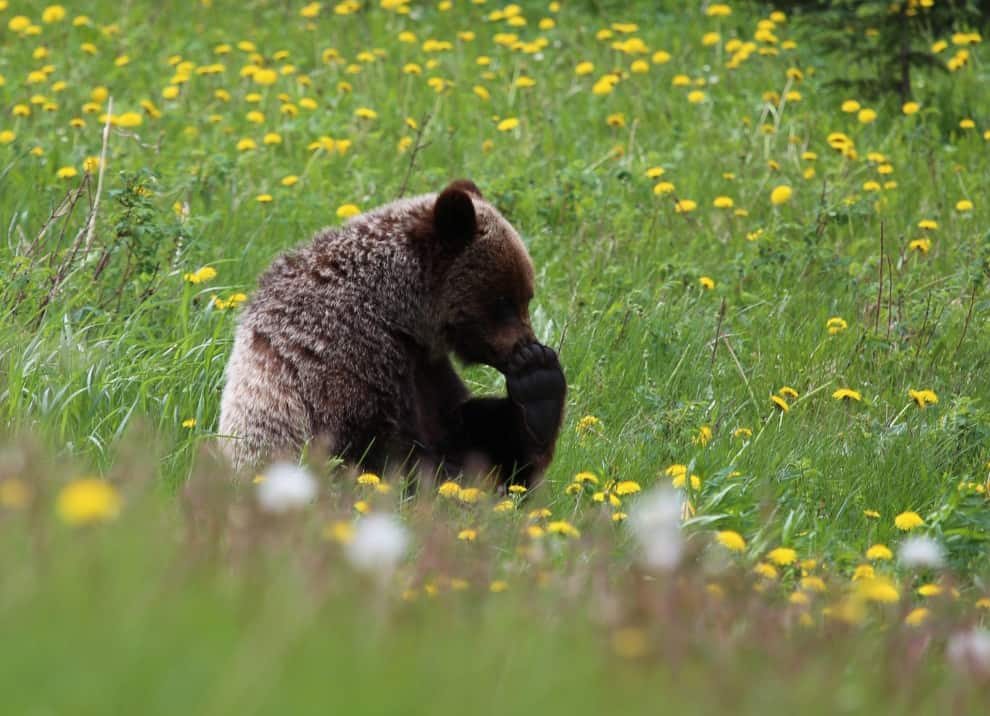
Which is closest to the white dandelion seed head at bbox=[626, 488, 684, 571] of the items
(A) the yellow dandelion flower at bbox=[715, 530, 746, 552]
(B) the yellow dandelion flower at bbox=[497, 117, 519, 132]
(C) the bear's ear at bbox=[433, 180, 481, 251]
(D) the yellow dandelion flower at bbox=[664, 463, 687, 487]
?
(A) the yellow dandelion flower at bbox=[715, 530, 746, 552]

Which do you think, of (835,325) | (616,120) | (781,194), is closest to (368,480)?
(835,325)

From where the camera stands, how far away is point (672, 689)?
2.65 meters

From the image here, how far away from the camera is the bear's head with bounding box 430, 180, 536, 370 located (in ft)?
18.2

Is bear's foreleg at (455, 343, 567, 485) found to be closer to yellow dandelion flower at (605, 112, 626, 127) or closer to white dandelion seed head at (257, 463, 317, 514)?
white dandelion seed head at (257, 463, 317, 514)

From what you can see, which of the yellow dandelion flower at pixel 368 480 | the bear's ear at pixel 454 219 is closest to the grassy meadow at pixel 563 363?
the yellow dandelion flower at pixel 368 480

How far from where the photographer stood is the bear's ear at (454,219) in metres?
5.47

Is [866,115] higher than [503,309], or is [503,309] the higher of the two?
[503,309]

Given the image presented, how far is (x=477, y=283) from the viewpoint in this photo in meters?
5.61

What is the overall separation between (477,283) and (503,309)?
161 mm

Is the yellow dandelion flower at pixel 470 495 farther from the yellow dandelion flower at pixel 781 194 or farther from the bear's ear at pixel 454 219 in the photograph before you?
the yellow dandelion flower at pixel 781 194

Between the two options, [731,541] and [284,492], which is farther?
[731,541]

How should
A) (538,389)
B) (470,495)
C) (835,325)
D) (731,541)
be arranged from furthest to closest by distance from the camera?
(835,325) → (538,389) → (470,495) → (731,541)

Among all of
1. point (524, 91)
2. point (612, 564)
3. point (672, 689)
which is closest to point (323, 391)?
point (612, 564)

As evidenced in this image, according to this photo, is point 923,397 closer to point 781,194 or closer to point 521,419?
point 521,419
